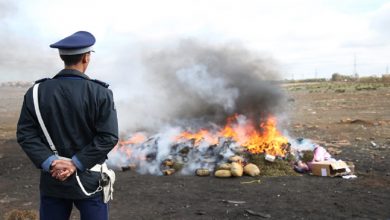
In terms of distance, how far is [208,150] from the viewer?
30.7ft

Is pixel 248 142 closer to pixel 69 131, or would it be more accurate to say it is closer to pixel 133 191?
pixel 133 191

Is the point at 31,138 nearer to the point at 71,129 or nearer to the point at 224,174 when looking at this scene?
the point at 71,129

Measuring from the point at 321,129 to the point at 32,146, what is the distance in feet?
44.5

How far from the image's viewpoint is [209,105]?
36.5 ft

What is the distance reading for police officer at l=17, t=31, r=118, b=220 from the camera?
9.55ft

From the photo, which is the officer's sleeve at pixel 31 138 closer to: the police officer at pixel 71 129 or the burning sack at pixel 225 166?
the police officer at pixel 71 129

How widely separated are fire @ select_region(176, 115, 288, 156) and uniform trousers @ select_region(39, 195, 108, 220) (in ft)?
21.0

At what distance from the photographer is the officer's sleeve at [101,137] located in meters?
2.91

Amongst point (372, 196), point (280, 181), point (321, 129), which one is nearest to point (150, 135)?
point (280, 181)

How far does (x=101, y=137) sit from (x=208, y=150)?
652 centimetres

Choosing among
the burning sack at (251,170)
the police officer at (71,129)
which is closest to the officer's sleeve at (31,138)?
the police officer at (71,129)

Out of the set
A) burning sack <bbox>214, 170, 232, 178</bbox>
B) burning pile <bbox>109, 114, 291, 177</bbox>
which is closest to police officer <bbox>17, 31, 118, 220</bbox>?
burning sack <bbox>214, 170, 232, 178</bbox>

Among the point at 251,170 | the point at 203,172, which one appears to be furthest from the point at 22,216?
the point at 251,170

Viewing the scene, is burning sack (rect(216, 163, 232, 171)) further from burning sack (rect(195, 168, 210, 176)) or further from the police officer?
the police officer
